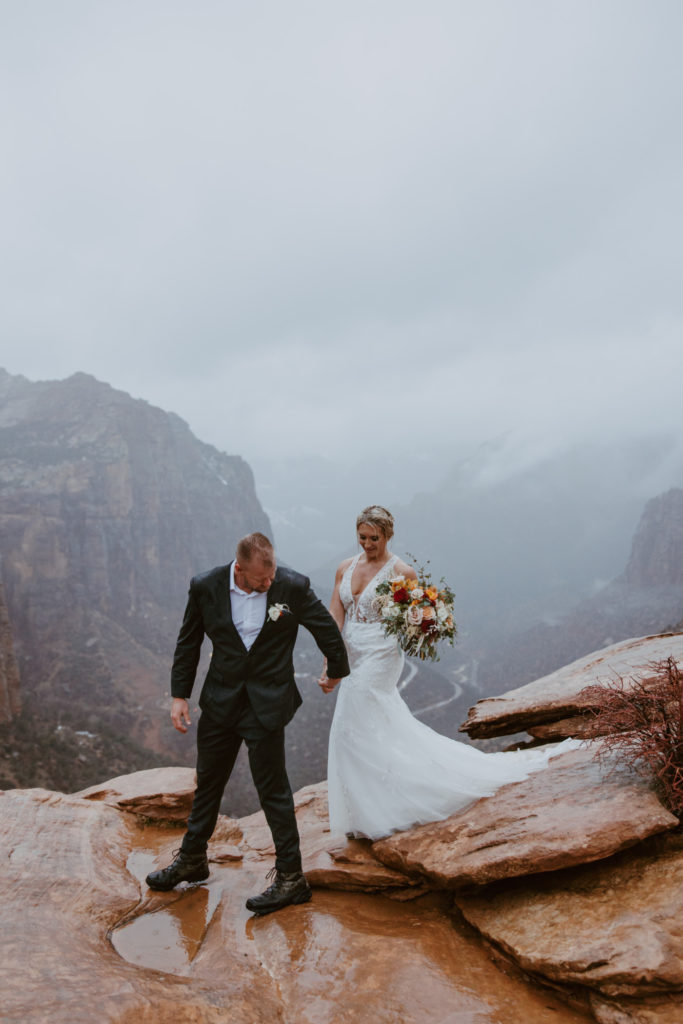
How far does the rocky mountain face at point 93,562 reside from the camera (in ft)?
188

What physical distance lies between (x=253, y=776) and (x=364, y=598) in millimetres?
2130

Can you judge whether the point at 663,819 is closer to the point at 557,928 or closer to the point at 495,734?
the point at 557,928

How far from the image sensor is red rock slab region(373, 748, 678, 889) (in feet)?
14.0

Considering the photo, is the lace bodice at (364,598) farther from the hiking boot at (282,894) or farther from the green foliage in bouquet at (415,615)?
the hiking boot at (282,894)

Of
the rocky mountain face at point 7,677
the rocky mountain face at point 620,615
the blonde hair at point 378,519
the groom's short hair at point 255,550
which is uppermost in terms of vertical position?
the blonde hair at point 378,519

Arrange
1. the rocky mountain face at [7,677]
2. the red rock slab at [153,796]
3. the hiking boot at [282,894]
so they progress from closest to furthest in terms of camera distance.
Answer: the hiking boot at [282,894]
the red rock slab at [153,796]
the rocky mountain face at [7,677]

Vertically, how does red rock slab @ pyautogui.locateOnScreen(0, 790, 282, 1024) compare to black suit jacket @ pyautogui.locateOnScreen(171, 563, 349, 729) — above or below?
below

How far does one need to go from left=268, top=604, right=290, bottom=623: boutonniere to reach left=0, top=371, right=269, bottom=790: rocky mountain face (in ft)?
132

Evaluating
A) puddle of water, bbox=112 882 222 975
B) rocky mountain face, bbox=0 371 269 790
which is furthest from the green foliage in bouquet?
rocky mountain face, bbox=0 371 269 790

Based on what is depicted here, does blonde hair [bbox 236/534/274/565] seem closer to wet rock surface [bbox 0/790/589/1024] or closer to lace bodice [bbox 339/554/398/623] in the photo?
lace bodice [bbox 339/554/398/623]

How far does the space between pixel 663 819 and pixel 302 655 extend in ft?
394

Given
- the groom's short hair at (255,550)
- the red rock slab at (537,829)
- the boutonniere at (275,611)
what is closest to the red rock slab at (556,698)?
the red rock slab at (537,829)

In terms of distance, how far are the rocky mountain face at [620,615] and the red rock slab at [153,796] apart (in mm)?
113582

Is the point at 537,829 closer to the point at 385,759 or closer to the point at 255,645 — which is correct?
the point at 385,759
